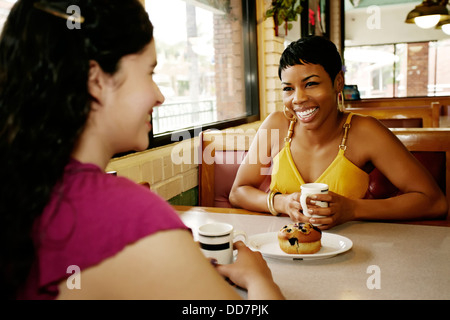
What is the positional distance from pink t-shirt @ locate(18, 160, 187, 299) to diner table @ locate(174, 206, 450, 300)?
0.44 m

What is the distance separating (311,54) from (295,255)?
94 centimetres

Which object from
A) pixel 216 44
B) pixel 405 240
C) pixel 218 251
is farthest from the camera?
pixel 216 44

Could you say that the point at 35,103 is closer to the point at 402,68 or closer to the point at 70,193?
the point at 70,193

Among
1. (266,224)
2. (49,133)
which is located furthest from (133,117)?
(266,224)

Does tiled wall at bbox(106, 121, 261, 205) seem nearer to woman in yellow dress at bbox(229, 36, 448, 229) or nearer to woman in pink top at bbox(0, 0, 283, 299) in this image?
woman in yellow dress at bbox(229, 36, 448, 229)

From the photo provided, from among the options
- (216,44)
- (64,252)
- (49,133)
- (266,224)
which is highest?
(216,44)

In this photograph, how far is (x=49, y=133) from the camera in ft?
2.17

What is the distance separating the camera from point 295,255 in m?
1.15

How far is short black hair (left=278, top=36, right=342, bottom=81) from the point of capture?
177 centimetres

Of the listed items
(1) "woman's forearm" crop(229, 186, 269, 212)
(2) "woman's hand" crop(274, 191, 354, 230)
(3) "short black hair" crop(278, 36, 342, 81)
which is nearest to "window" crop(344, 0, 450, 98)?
(3) "short black hair" crop(278, 36, 342, 81)

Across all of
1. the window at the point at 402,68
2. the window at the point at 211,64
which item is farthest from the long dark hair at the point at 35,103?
the window at the point at 402,68
